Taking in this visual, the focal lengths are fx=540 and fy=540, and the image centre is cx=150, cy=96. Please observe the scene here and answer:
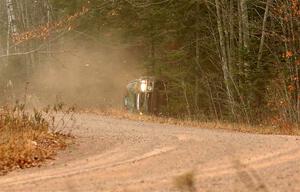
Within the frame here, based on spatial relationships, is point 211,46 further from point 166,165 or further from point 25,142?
point 166,165

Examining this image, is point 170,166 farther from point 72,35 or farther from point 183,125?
point 72,35

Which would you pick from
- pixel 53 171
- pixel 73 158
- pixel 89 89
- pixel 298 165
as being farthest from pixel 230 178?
pixel 89 89

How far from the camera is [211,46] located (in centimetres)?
2270

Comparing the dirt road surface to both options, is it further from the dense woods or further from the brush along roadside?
the dense woods

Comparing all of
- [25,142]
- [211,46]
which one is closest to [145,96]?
[211,46]

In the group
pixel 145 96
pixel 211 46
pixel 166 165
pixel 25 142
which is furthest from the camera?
pixel 145 96

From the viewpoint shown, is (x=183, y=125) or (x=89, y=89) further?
(x=89, y=89)

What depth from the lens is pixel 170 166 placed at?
8523mm

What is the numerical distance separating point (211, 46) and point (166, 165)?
1461cm

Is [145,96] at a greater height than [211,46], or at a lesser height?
lesser

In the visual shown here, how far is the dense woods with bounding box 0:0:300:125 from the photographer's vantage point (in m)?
17.1

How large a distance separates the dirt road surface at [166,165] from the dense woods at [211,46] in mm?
3938

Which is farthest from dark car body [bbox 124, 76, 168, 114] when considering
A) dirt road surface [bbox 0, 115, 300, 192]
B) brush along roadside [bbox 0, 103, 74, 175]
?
dirt road surface [bbox 0, 115, 300, 192]

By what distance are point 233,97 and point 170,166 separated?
36.4 feet
